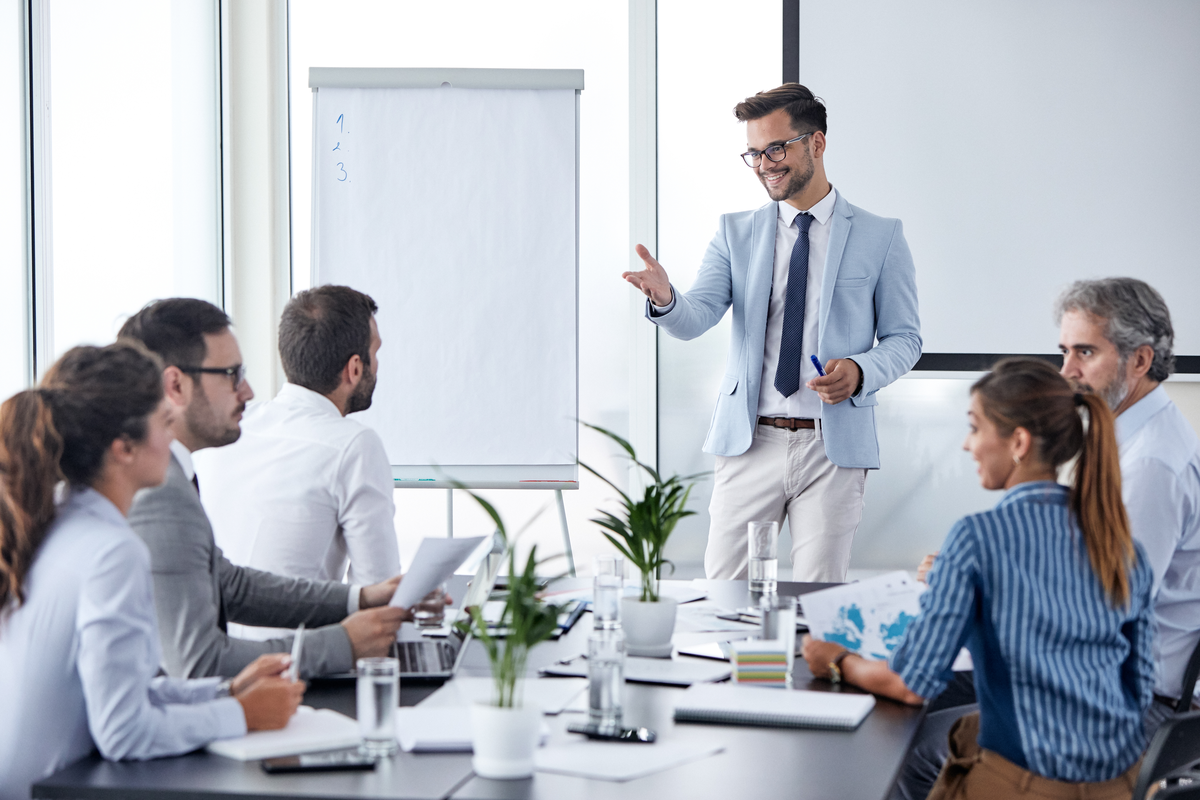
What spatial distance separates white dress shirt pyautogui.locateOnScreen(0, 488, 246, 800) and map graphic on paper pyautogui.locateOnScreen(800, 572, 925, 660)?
2.98 feet

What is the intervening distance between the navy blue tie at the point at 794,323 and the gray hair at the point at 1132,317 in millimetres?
1007

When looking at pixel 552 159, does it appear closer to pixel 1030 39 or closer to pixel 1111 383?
pixel 1030 39

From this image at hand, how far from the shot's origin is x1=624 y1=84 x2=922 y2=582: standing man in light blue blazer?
3125 millimetres

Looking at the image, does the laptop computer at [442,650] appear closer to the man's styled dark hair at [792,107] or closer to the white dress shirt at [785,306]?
the white dress shirt at [785,306]

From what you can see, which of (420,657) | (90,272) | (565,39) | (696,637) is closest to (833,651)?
(696,637)

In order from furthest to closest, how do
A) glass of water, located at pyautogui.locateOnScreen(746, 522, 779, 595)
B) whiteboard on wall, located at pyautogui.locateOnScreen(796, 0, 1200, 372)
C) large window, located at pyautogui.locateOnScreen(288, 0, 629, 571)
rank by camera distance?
large window, located at pyautogui.locateOnScreen(288, 0, 629, 571)
whiteboard on wall, located at pyautogui.locateOnScreen(796, 0, 1200, 372)
glass of water, located at pyautogui.locateOnScreen(746, 522, 779, 595)

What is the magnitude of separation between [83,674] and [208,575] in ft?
1.35

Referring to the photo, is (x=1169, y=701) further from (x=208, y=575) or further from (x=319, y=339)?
(x=319, y=339)

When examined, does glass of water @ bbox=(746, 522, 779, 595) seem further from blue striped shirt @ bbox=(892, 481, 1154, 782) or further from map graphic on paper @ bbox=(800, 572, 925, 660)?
blue striped shirt @ bbox=(892, 481, 1154, 782)

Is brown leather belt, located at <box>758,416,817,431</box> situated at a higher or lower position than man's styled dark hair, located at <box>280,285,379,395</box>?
lower

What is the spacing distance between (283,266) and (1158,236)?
337 centimetres

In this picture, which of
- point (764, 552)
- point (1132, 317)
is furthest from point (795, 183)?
point (764, 552)

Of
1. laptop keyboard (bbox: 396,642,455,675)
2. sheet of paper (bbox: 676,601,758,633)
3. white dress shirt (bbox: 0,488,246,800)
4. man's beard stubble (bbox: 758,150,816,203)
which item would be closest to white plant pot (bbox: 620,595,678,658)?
sheet of paper (bbox: 676,601,758,633)

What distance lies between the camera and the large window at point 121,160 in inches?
137
